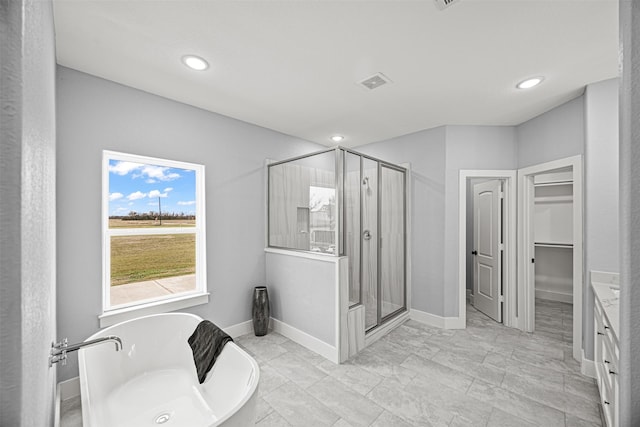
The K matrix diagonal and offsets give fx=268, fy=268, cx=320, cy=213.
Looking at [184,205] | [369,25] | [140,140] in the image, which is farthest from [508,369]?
[140,140]

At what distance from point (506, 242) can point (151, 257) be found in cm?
437

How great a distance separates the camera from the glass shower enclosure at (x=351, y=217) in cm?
291

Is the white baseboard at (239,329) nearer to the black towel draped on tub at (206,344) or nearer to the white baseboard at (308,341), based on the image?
the white baseboard at (308,341)

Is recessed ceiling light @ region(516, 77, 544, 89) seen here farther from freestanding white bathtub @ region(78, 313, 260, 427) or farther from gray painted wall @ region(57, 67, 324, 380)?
freestanding white bathtub @ region(78, 313, 260, 427)

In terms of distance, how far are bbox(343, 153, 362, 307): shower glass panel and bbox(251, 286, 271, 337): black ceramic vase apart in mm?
1081

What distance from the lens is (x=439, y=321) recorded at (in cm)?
361

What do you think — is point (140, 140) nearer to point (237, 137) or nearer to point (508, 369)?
point (237, 137)

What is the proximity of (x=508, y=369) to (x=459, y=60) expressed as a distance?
2854 millimetres

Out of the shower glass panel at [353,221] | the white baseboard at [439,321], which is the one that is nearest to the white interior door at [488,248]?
the white baseboard at [439,321]

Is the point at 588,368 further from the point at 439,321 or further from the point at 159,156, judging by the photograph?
the point at 159,156

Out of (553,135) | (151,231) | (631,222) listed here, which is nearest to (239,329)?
(151,231)

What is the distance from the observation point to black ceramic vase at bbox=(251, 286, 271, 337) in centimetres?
325

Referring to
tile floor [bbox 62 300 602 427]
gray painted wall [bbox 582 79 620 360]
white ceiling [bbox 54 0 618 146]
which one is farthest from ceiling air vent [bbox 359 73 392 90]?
tile floor [bbox 62 300 602 427]

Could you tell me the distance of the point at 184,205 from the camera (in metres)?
2.98
